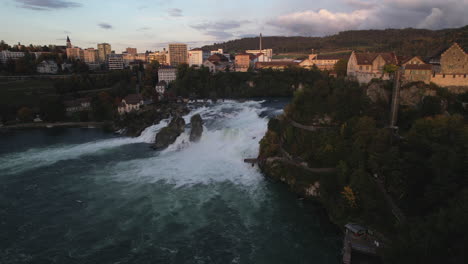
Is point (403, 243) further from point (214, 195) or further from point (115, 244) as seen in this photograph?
point (115, 244)

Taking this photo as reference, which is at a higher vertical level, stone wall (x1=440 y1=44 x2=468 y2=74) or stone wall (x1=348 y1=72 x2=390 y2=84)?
stone wall (x1=440 y1=44 x2=468 y2=74)

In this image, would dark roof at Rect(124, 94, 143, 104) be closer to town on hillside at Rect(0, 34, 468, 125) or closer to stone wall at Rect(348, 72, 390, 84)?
town on hillside at Rect(0, 34, 468, 125)

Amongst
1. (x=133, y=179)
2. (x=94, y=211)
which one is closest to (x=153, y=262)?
(x=94, y=211)

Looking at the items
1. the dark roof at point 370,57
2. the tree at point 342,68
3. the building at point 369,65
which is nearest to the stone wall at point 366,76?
the building at point 369,65

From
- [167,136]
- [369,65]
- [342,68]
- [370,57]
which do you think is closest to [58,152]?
[167,136]

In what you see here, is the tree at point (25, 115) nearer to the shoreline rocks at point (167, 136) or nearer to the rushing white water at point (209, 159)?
the shoreline rocks at point (167, 136)

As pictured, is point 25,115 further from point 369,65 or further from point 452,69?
point 452,69

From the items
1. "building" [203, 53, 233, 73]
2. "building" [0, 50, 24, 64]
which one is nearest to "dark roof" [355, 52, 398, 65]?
"building" [203, 53, 233, 73]

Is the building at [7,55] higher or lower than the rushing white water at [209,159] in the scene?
higher

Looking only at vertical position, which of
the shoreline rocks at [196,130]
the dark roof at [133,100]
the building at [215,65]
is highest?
the building at [215,65]
